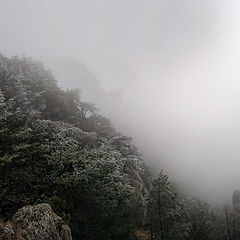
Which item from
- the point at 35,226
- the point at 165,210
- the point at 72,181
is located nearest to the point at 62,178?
the point at 72,181

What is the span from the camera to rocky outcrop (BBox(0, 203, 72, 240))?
9.95 m

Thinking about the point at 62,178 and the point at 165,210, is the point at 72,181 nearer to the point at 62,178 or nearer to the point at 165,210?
the point at 62,178

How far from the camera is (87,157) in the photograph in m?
23.0

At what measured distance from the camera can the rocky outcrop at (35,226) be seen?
32.7 feet

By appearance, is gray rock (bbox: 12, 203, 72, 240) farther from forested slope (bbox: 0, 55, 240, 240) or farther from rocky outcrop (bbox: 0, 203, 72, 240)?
forested slope (bbox: 0, 55, 240, 240)

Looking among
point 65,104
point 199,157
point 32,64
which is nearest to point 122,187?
point 65,104

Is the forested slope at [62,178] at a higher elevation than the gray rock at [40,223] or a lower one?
higher

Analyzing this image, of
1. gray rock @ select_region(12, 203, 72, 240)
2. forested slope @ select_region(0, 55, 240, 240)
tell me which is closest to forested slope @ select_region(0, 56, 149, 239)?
forested slope @ select_region(0, 55, 240, 240)

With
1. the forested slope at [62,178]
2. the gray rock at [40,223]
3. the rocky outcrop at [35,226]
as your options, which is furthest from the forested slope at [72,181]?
the gray rock at [40,223]

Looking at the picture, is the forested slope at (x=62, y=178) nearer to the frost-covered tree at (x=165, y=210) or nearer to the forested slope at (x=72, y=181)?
the forested slope at (x=72, y=181)

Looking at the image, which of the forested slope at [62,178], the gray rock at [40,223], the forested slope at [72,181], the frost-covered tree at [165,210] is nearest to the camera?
the gray rock at [40,223]

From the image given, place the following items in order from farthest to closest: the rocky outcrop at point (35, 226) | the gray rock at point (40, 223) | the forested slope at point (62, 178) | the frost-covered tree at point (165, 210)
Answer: the frost-covered tree at point (165, 210) → the forested slope at point (62, 178) → the gray rock at point (40, 223) → the rocky outcrop at point (35, 226)

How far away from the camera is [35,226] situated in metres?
10.8

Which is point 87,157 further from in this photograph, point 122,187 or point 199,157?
point 199,157
